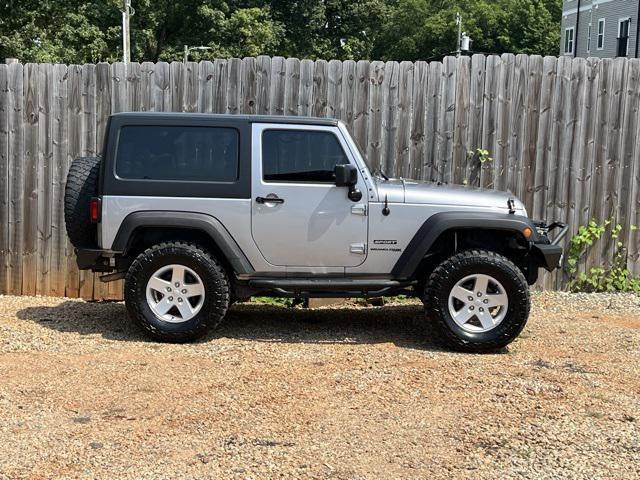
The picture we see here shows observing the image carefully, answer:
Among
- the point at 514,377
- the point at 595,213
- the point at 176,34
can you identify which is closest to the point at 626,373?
the point at 514,377

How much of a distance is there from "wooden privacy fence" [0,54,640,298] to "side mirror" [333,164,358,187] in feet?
6.40

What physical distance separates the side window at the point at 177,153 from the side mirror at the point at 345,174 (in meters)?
0.80

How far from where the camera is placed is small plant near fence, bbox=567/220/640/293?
889 cm

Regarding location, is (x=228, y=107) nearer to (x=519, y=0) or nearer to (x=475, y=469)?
(x=475, y=469)

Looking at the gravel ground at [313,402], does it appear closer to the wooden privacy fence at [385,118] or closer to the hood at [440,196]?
the hood at [440,196]

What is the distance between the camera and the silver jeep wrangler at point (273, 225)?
6.75 metres

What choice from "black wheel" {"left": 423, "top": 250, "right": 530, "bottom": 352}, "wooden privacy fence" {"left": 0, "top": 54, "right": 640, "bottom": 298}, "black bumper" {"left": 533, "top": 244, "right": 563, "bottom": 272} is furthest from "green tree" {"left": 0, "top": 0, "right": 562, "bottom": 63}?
"black bumper" {"left": 533, "top": 244, "right": 563, "bottom": 272}

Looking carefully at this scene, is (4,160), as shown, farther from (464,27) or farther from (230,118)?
(464,27)

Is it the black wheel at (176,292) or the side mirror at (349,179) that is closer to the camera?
the side mirror at (349,179)

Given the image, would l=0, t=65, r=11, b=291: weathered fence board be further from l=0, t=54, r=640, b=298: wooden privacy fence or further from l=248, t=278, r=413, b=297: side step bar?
l=248, t=278, r=413, b=297: side step bar

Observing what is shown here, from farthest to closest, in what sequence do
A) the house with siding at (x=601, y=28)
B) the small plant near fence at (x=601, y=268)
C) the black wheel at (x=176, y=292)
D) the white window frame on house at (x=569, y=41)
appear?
the white window frame on house at (x=569, y=41), the house with siding at (x=601, y=28), the small plant near fence at (x=601, y=268), the black wheel at (x=176, y=292)

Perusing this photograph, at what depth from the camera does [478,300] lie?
6.77 meters

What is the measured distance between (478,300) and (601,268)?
2.78 meters

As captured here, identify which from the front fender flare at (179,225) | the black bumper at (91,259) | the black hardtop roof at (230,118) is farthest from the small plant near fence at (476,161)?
the black bumper at (91,259)
